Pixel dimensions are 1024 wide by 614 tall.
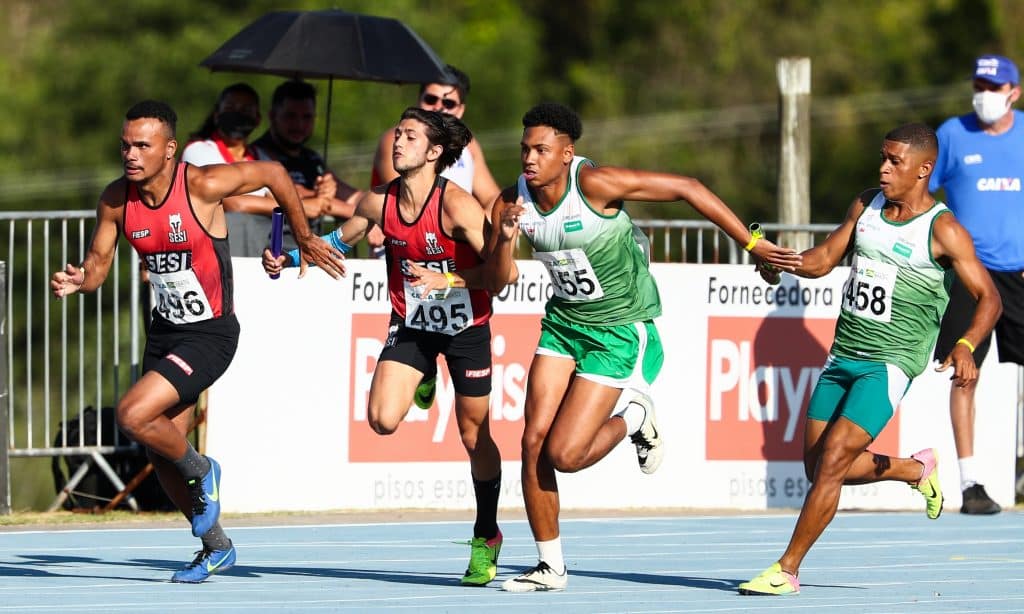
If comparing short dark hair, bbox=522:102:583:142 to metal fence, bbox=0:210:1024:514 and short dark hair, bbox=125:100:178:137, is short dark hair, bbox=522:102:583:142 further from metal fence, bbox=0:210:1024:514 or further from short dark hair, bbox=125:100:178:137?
metal fence, bbox=0:210:1024:514

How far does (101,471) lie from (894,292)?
222 inches

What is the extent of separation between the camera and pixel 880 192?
30.5 ft

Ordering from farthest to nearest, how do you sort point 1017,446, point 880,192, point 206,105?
point 206,105, point 1017,446, point 880,192

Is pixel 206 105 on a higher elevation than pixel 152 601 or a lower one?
higher

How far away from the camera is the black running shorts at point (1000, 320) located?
12000 mm

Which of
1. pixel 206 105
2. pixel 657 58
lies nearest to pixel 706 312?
pixel 206 105

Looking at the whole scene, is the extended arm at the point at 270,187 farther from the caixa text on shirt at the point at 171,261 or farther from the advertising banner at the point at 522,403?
the advertising banner at the point at 522,403

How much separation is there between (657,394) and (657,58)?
37.5 meters

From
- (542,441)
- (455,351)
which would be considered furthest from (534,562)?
(455,351)

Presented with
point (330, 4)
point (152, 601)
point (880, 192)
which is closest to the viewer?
point (152, 601)

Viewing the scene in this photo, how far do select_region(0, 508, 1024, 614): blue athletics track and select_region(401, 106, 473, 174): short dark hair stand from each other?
6.71 feet

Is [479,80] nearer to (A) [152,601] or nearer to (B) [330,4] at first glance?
(B) [330,4]

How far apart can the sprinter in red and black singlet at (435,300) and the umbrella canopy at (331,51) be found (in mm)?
3397

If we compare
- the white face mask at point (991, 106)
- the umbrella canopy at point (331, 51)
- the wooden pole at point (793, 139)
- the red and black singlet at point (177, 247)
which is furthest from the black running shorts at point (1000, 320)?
the red and black singlet at point (177, 247)
